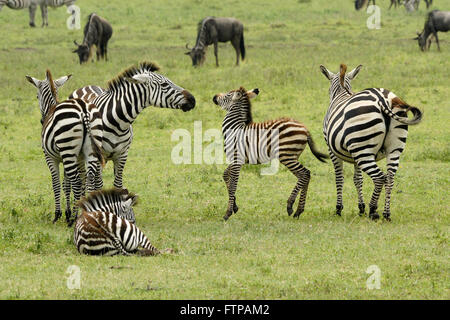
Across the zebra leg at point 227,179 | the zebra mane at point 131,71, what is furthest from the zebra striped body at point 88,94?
the zebra leg at point 227,179

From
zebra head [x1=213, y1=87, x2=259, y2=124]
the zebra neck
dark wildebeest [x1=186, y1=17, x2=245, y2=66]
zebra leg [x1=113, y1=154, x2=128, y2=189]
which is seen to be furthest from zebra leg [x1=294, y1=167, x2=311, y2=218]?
dark wildebeest [x1=186, y1=17, x2=245, y2=66]

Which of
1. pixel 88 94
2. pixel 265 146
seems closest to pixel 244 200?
pixel 265 146

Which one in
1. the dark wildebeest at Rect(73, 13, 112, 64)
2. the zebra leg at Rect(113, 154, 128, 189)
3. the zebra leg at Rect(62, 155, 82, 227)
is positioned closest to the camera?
the zebra leg at Rect(62, 155, 82, 227)

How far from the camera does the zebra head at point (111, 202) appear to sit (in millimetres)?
9672

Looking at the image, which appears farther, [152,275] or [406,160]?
[406,160]

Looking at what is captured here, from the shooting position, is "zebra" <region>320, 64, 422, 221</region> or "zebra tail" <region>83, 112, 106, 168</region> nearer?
"zebra tail" <region>83, 112, 106, 168</region>

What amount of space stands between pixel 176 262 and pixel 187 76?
14967 mm

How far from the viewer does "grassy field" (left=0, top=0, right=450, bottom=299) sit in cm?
816

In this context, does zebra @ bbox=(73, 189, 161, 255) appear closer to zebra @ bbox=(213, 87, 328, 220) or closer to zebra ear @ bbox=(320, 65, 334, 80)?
zebra @ bbox=(213, 87, 328, 220)

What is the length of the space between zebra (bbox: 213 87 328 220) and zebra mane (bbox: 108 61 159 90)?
50.2 inches

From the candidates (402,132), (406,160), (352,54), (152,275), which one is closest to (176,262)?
(152,275)

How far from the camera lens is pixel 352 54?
26.1 metres

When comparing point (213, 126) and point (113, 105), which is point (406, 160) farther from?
point (113, 105)

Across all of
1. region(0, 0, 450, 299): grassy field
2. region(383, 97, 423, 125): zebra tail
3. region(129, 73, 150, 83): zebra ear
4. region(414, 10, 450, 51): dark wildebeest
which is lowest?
region(0, 0, 450, 299): grassy field
